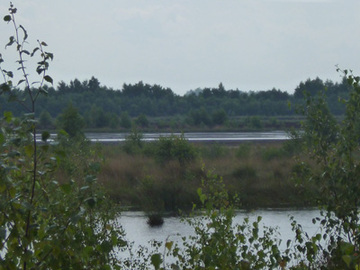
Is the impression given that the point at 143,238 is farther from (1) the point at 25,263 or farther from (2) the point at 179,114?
(2) the point at 179,114

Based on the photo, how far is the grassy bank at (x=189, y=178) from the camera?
22672mm

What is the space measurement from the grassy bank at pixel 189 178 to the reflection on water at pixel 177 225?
61 centimetres

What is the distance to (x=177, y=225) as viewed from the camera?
18.2 meters

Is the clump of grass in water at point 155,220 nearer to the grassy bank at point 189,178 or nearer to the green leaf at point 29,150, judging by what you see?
the grassy bank at point 189,178

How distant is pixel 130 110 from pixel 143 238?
59.3 m

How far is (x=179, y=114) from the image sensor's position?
76438 millimetres

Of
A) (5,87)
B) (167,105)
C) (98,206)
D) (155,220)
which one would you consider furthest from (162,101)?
(5,87)

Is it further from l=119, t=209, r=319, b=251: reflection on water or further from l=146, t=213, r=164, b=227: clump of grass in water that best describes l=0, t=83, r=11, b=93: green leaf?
l=146, t=213, r=164, b=227: clump of grass in water

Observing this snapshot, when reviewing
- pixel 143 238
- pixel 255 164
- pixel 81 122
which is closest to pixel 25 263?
pixel 143 238

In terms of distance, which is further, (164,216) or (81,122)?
(81,122)

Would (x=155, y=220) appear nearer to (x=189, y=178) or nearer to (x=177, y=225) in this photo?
(x=177, y=225)

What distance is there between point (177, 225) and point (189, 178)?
5.78m

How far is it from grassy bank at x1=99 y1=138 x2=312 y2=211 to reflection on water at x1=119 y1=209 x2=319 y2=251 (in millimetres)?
610

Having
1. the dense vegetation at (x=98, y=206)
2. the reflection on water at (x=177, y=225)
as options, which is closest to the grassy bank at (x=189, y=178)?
the reflection on water at (x=177, y=225)
